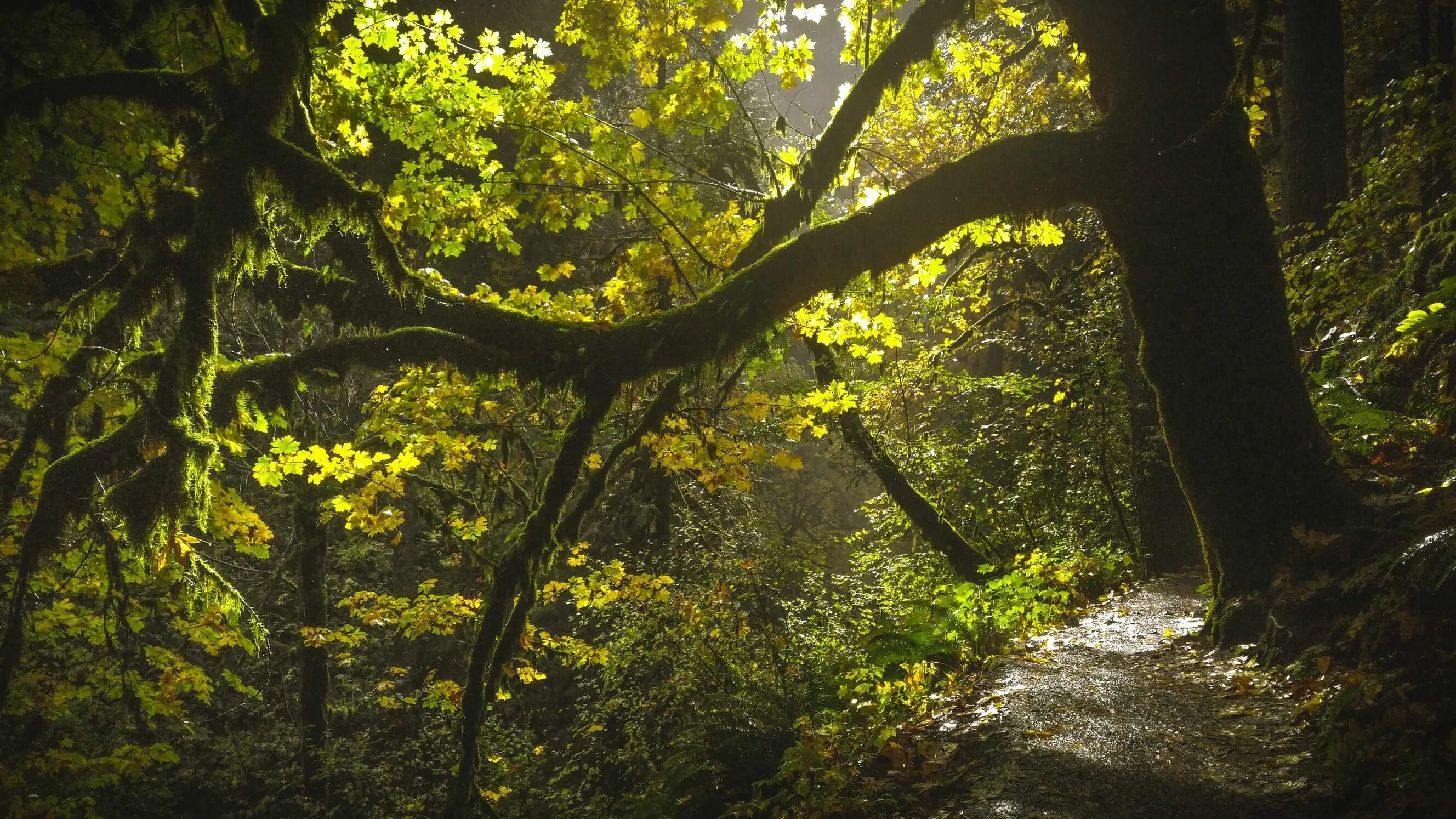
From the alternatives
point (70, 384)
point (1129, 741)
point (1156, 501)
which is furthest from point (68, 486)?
point (1156, 501)

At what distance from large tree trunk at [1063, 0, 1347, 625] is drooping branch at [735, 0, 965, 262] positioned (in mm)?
1521

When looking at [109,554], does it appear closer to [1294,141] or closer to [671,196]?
[671,196]

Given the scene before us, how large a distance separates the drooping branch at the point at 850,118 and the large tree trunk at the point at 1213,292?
4.99 feet

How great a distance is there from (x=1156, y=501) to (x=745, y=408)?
5345 mm

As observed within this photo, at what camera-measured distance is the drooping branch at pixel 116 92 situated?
3793 mm

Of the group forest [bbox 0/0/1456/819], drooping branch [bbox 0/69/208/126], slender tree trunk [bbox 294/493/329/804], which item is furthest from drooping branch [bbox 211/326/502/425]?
slender tree trunk [bbox 294/493/329/804]

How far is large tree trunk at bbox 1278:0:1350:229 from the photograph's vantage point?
268 inches

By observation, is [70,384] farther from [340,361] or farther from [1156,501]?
[1156,501]

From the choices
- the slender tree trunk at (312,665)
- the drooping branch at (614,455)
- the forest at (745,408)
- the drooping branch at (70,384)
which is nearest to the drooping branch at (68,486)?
the forest at (745,408)

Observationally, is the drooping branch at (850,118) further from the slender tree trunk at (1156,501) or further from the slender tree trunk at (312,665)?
the slender tree trunk at (312,665)

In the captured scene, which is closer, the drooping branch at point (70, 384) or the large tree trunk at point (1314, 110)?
the drooping branch at point (70, 384)

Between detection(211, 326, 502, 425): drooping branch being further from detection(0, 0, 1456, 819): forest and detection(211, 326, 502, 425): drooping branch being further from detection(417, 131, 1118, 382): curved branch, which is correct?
detection(417, 131, 1118, 382): curved branch

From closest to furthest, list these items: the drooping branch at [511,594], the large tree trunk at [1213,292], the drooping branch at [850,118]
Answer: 1. the large tree trunk at [1213,292]
2. the drooping branch at [511,594]
3. the drooping branch at [850,118]

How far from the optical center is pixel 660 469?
33.1 ft
